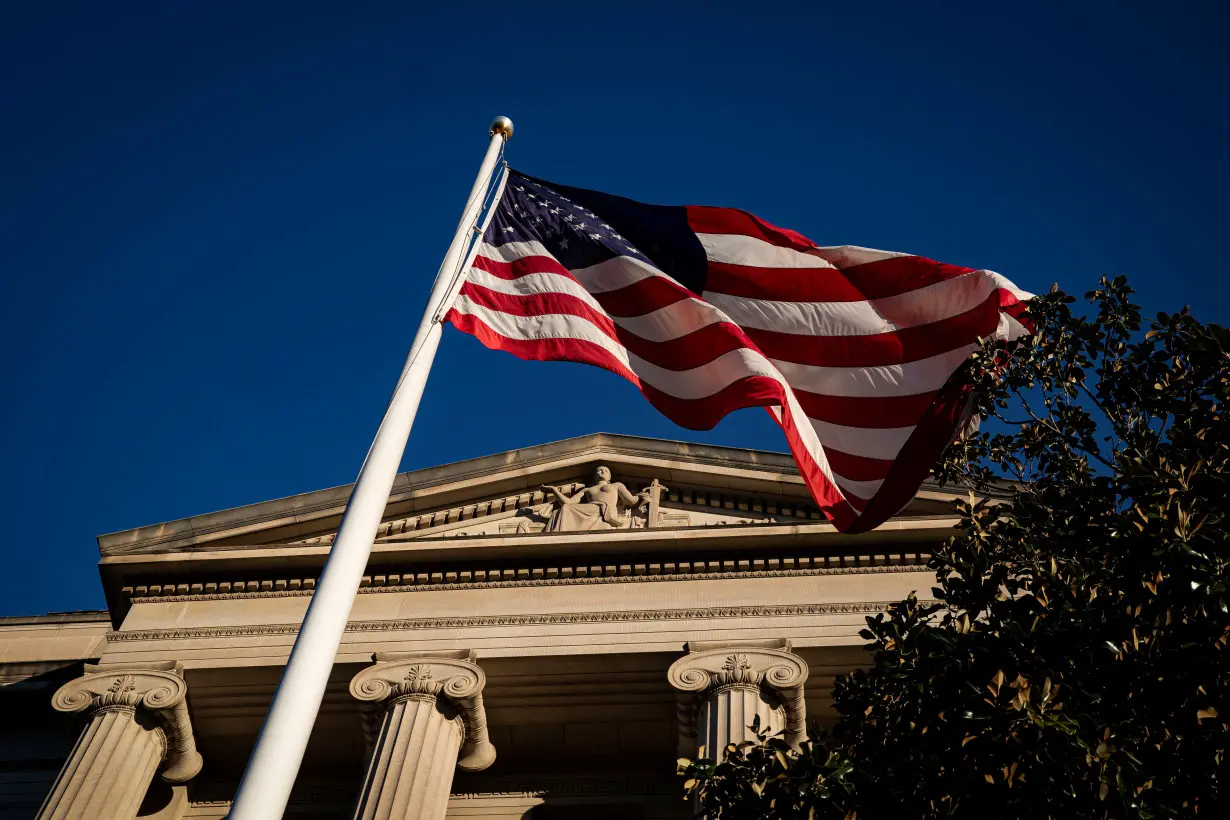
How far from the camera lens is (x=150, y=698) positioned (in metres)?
20.3

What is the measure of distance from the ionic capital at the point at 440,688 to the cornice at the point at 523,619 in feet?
2.84

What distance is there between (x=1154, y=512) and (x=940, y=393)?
2909 mm

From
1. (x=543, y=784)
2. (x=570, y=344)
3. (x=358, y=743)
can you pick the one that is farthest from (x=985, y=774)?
(x=358, y=743)

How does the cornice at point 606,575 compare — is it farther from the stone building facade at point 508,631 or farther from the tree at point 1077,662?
the tree at point 1077,662

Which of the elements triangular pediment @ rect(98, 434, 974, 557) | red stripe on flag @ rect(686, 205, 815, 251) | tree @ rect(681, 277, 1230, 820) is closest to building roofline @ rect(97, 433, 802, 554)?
triangular pediment @ rect(98, 434, 974, 557)

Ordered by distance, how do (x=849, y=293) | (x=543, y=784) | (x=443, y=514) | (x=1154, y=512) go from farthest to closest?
(x=443, y=514), (x=543, y=784), (x=849, y=293), (x=1154, y=512)

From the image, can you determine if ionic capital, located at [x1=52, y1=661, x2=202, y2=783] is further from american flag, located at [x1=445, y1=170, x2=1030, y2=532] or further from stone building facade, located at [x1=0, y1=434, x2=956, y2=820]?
american flag, located at [x1=445, y1=170, x2=1030, y2=532]

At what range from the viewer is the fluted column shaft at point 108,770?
61.1 feet

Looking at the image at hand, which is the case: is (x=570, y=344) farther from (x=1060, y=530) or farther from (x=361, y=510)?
(x=1060, y=530)

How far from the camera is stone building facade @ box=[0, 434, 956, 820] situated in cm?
1955

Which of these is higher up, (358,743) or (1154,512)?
(358,743)

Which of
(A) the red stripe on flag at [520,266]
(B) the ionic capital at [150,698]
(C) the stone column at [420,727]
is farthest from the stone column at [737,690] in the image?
(A) the red stripe on flag at [520,266]

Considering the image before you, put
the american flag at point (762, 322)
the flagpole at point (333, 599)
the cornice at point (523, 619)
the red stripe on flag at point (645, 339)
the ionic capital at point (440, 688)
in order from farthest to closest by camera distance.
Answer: the cornice at point (523, 619)
the ionic capital at point (440, 688)
the red stripe on flag at point (645, 339)
the american flag at point (762, 322)
the flagpole at point (333, 599)

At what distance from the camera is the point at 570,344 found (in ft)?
40.5
